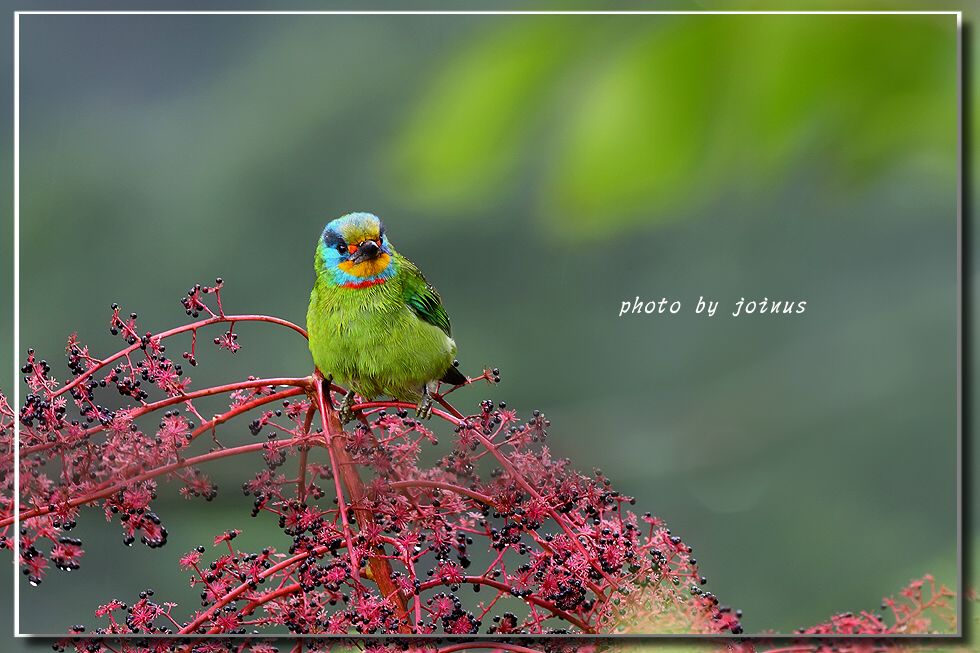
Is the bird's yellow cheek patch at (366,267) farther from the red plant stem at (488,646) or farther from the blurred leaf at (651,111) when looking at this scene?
the blurred leaf at (651,111)

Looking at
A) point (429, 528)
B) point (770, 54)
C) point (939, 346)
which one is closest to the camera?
point (770, 54)

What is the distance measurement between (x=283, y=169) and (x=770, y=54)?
138cm

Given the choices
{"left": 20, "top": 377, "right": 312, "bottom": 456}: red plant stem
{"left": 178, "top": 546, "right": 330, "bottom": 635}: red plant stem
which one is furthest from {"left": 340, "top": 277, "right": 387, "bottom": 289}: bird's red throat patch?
{"left": 178, "top": 546, "right": 330, "bottom": 635}: red plant stem

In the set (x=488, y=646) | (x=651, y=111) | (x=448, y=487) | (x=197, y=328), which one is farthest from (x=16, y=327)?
(x=651, y=111)

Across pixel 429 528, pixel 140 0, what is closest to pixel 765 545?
pixel 429 528

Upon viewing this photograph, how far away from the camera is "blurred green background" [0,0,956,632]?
1960 millimetres

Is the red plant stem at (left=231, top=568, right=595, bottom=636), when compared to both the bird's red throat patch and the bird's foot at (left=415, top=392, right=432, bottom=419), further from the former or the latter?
the bird's red throat patch

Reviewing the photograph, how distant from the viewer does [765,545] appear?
200 centimetres

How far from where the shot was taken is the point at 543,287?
198 cm

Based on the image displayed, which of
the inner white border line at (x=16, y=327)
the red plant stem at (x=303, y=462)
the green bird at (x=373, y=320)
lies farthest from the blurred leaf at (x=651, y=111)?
the inner white border line at (x=16, y=327)

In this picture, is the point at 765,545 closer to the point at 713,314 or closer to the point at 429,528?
the point at 713,314

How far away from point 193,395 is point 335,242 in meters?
0.44

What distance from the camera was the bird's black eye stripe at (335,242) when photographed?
1923 millimetres

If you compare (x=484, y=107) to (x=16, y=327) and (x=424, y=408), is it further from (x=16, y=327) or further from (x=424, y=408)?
(x=16, y=327)
